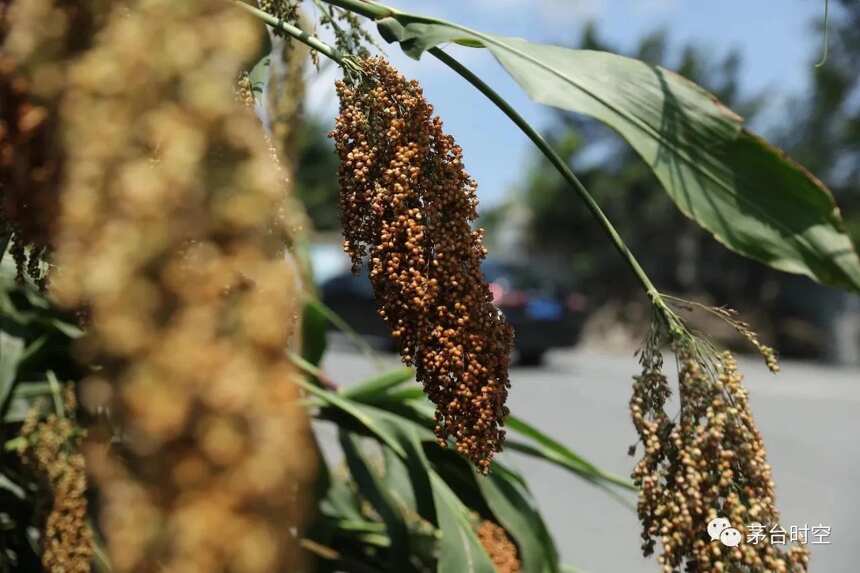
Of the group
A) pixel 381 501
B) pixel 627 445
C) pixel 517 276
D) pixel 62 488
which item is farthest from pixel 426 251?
pixel 517 276

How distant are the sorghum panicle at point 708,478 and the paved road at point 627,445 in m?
2.38

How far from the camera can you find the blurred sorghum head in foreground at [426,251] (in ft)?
2.44

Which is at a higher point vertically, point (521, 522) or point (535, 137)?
point (535, 137)

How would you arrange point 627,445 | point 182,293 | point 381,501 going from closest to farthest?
1. point 182,293
2. point 381,501
3. point 627,445

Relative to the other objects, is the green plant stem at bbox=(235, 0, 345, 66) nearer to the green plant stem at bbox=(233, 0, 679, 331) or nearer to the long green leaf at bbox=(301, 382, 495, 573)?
the green plant stem at bbox=(233, 0, 679, 331)

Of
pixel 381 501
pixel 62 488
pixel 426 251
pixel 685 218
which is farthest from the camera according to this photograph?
pixel 685 218

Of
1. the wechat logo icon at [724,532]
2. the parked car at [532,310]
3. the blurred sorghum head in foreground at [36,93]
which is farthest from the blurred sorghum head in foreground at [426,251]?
the parked car at [532,310]

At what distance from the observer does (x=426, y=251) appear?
75cm

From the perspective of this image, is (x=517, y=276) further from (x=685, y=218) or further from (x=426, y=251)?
(x=426, y=251)

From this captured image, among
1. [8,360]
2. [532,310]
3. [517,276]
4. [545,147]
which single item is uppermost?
[517,276]

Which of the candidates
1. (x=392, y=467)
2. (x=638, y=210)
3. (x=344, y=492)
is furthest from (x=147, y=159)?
(x=638, y=210)

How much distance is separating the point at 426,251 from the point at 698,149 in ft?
0.83

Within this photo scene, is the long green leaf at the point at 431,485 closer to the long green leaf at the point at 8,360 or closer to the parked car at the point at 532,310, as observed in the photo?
the long green leaf at the point at 8,360

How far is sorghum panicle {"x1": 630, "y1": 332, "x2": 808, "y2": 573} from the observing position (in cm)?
77
